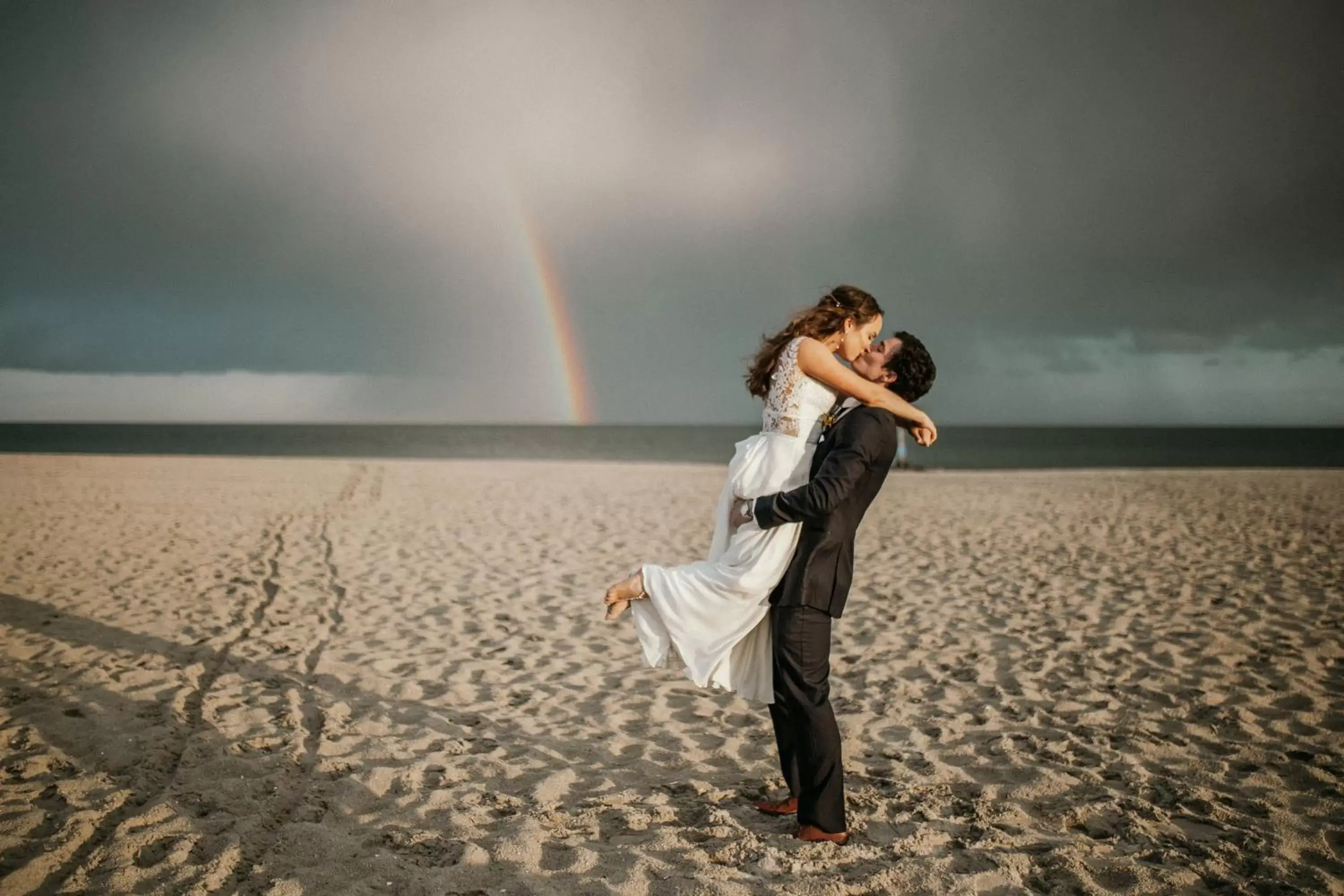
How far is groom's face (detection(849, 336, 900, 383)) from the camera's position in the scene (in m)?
3.54

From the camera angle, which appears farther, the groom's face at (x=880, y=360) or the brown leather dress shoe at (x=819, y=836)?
the brown leather dress shoe at (x=819, y=836)

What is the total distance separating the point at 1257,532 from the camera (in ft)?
41.8

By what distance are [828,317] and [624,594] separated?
1519mm

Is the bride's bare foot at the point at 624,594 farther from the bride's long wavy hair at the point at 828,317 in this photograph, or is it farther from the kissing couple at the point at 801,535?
the bride's long wavy hair at the point at 828,317

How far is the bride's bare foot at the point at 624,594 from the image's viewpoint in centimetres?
357

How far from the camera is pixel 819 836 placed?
372 cm

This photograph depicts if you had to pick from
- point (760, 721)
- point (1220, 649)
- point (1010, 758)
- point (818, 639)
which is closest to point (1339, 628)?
point (1220, 649)

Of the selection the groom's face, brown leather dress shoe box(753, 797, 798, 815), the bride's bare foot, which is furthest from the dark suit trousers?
the groom's face

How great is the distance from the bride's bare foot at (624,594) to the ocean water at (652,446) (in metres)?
33.4

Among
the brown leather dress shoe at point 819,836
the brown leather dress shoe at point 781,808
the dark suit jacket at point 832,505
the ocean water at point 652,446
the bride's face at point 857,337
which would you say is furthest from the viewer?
the ocean water at point 652,446

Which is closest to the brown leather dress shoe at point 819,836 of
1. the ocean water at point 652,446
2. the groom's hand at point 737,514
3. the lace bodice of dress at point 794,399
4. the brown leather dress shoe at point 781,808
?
the brown leather dress shoe at point 781,808

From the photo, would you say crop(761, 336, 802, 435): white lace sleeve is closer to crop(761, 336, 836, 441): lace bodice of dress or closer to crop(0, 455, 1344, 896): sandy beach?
crop(761, 336, 836, 441): lace bodice of dress

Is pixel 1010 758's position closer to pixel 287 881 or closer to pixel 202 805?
pixel 287 881

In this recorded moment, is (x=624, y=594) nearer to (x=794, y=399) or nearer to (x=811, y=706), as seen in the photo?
(x=811, y=706)
